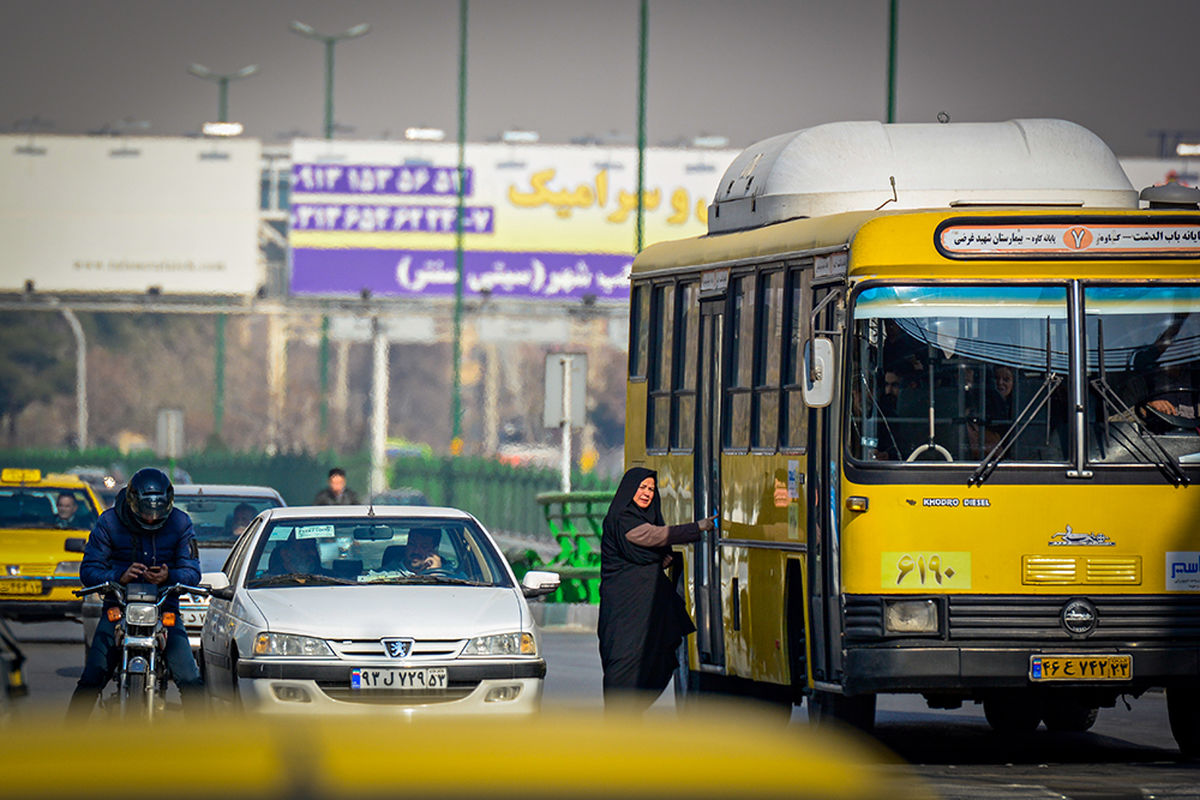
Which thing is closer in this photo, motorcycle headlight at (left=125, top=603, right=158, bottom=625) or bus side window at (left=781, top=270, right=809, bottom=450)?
motorcycle headlight at (left=125, top=603, right=158, bottom=625)

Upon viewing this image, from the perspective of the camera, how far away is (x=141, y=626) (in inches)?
459

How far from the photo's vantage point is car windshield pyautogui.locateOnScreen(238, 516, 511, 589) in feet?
43.1

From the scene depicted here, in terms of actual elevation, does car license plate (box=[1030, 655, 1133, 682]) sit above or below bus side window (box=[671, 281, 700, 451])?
below

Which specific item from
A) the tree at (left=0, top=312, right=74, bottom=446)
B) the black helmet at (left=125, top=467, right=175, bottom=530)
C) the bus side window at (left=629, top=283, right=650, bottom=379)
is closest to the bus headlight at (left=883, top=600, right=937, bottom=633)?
the black helmet at (left=125, top=467, right=175, bottom=530)

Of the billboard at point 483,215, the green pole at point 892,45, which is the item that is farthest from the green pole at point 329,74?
the green pole at point 892,45

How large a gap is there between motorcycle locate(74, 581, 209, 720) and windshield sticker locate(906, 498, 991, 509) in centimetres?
372

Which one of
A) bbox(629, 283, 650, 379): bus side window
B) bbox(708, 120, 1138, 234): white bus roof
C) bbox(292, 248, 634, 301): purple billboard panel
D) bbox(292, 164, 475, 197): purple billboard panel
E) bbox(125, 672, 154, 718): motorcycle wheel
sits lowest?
A: bbox(125, 672, 154, 718): motorcycle wheel

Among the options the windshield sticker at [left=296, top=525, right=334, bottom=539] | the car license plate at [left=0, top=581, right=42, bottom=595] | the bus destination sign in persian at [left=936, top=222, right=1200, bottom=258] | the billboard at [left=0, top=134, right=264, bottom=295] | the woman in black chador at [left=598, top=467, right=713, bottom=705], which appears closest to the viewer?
the bus destination sign in persian at [left=936, top=222, right=1200, bottom=258]

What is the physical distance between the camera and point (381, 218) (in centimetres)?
6969

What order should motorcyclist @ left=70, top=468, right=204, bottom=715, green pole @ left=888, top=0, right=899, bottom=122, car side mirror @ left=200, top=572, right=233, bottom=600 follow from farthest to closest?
1. green pole @ left=888, top=0, right=899, bottom=122
2. car side mirror @ left=200, top=572, right=233, bottom=600
3. motorcyclist @ left=70, top=468, right=204, bottom=715

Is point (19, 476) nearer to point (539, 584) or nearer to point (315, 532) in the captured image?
point (315, 532)

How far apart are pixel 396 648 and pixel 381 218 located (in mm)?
58170

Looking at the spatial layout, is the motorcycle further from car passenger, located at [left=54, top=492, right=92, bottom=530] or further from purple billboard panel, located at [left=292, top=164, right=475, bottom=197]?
purple billboard panel, located at [left=292, top=164, right=475, bottom=197]

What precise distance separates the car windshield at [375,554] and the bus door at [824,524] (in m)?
1.79
